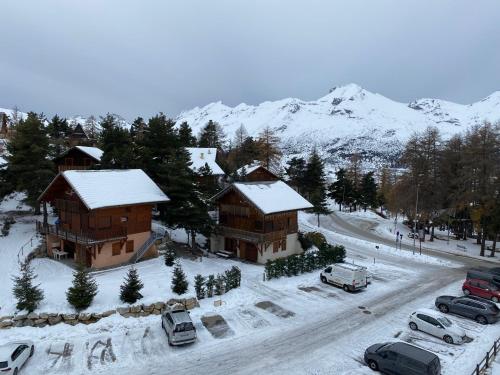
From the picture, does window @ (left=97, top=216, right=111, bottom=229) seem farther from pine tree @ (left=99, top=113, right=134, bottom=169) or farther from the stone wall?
pine tree @ (left=99, top=113, right=134, bottom=169)

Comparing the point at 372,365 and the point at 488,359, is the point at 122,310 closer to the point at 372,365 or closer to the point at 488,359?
the point at 372,365

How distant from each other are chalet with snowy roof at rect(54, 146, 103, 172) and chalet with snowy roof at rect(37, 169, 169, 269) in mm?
19058

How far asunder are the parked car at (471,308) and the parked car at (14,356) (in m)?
27.5

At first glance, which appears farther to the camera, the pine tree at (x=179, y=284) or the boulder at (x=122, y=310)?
the pine tree at (x=179, y=284)

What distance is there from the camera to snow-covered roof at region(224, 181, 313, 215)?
38312 millimetres

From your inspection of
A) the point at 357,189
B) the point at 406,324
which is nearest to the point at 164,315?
the point at 406,324

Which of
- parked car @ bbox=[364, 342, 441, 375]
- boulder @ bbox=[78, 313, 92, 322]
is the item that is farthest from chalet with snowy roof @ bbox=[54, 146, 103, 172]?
parked car @ bbox=[364, 342, 441, 375]

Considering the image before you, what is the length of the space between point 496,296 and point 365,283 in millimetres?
10518

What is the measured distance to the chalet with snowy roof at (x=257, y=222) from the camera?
3856cm

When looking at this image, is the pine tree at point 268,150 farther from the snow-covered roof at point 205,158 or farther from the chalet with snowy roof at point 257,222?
the chalet with snowy roof at point 257,222

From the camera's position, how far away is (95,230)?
30750 mm

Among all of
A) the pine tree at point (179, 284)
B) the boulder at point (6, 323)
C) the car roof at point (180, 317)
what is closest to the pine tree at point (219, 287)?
the pine tree at point (179, 284)

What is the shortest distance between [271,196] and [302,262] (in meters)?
8.66

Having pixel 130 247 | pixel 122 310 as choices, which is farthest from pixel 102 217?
pixel 122 310
